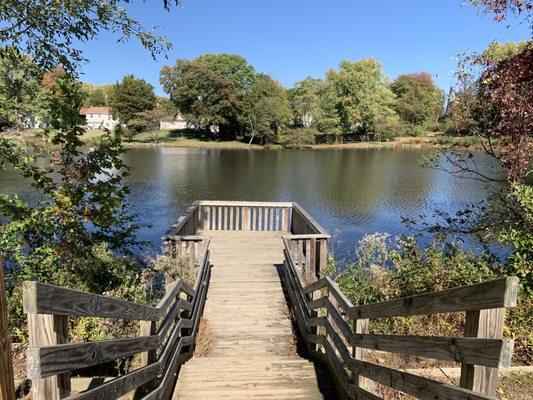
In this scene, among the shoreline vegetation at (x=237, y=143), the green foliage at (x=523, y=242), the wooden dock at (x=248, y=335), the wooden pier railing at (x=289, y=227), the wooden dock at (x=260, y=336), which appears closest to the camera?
the wooden dock at (x=260, y=336)

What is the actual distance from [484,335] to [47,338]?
179 centimetres

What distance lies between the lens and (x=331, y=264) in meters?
7.89

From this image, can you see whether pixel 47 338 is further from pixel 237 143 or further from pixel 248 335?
pixel 237 143

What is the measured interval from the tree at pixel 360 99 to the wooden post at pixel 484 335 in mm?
61553

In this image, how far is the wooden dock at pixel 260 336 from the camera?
1.63 meters

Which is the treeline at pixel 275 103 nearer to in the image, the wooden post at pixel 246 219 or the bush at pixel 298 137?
the bush at pixel 298 137

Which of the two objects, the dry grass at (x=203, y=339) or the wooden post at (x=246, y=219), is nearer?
the dry grass at (x=203, y=339)

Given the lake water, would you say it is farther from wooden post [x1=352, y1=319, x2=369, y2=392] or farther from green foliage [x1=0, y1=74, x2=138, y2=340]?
wooden post [x1=352, y1=319, x2=369, y2=392]

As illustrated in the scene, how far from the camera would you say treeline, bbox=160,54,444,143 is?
5928 cm

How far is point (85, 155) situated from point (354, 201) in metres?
16.8

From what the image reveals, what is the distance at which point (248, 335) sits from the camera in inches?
231

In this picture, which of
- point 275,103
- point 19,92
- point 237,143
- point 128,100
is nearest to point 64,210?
point 19,92

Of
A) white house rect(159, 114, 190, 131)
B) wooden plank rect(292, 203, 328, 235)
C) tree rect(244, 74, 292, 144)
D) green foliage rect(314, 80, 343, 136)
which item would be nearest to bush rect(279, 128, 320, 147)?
tree rect(244, 74, 292, 144)

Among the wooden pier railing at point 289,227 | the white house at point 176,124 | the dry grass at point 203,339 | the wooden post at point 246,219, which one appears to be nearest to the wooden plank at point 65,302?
the dry grass at point 203,339
